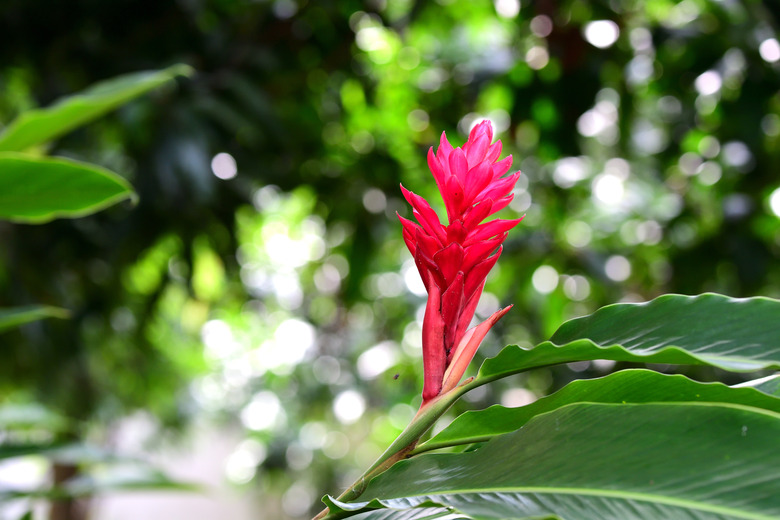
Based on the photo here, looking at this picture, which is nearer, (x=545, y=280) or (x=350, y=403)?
(x=545, y=280)

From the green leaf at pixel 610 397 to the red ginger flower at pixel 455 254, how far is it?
23 millimetres

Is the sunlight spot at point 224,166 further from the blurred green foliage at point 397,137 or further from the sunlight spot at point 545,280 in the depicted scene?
the sunlight spot at point 545,280

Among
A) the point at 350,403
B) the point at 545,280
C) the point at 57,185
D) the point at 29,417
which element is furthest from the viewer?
the point at 350,403

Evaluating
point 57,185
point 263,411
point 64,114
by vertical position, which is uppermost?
point 263,411

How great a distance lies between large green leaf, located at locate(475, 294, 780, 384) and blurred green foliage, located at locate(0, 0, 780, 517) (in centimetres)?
74

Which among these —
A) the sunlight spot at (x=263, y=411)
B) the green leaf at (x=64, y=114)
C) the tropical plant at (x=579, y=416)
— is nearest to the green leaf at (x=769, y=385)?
the tropical plant at (x=579, y=416)


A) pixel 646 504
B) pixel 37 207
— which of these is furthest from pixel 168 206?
pixel 646 504

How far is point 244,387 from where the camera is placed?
4.79m

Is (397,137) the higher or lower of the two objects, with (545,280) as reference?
higher

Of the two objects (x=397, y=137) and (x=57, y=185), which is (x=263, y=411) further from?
(x=57, y=185)

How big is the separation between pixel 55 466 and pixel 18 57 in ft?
7.69

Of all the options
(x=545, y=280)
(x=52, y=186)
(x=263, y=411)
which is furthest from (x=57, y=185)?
(x=263, y=411)

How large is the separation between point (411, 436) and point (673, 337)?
12 centimetres

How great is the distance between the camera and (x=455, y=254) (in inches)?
11.9
